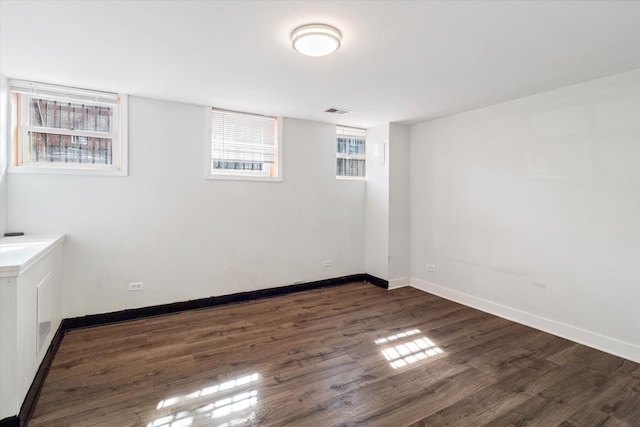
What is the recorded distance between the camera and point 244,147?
160 inches

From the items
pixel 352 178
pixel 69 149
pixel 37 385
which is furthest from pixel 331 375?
pixel 69 149

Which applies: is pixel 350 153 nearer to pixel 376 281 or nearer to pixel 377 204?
pixel 377 204

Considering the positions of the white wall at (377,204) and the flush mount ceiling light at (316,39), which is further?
the white wall at (377,204)

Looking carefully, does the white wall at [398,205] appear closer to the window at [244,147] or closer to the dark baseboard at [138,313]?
the dark baseboard at [138,313]

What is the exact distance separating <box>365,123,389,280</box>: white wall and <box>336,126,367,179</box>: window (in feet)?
0.41

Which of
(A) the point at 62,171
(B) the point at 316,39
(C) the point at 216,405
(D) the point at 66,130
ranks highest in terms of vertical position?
(B) the point at 316,39

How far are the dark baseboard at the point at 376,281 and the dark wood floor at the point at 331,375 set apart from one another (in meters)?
1.12

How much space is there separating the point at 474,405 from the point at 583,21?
2582 mm

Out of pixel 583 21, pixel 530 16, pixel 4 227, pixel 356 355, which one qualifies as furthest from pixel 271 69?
pixel 4 227

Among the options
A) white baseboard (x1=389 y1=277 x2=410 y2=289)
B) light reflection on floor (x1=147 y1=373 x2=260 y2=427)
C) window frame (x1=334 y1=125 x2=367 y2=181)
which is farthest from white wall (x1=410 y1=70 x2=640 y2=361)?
light reflection on floor (x1=147 y1=373 x2=260 y2=427)

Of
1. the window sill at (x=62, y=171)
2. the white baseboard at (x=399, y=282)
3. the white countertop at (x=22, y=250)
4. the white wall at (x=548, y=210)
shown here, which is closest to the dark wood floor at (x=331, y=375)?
the white wall at (x=548, y=210)

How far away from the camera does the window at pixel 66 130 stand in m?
2.96

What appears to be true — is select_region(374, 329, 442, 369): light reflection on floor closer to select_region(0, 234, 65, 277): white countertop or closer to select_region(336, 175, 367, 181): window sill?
select_region(336, 175, 367, 181): window sill

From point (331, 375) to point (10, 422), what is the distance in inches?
77.0
